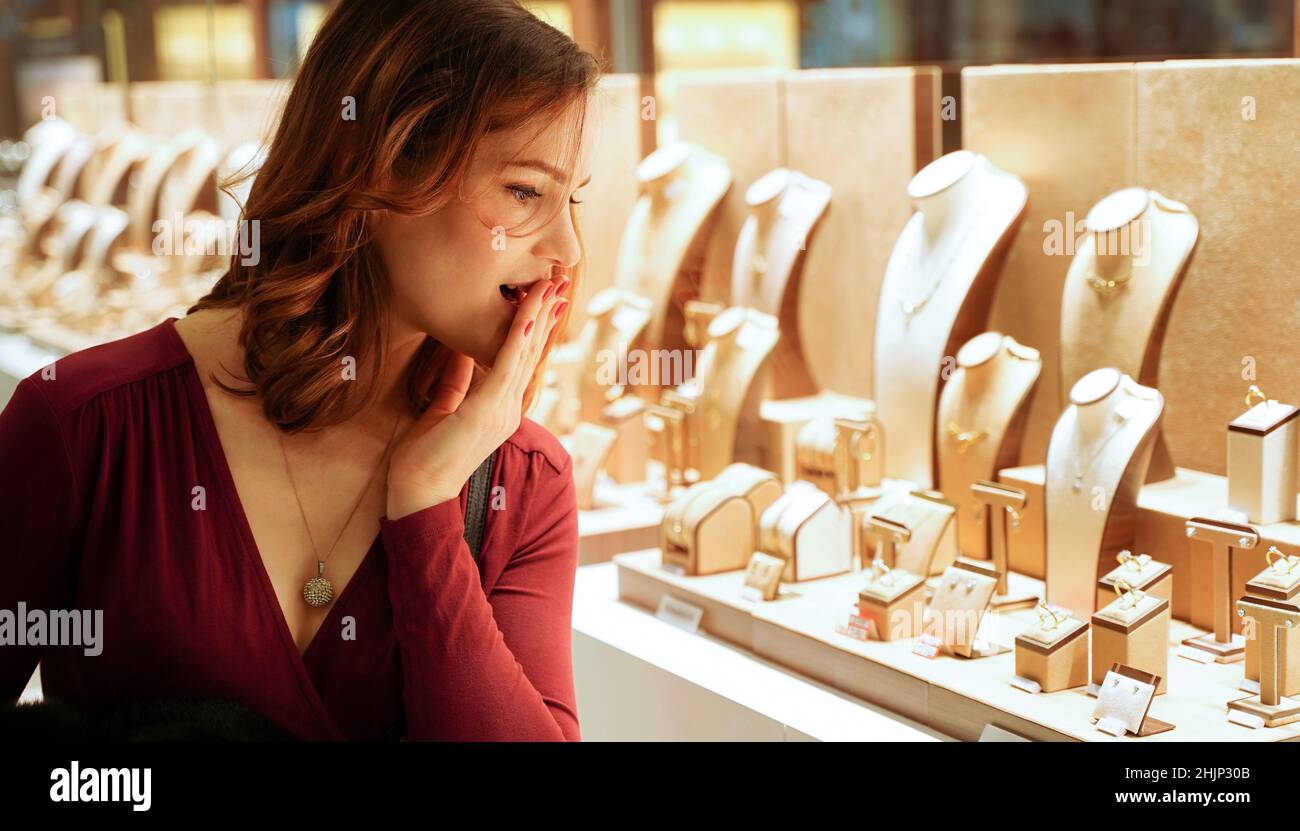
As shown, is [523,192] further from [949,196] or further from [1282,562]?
[949,196]

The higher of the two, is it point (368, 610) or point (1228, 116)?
point (1228, 116)

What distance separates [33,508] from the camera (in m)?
1.11

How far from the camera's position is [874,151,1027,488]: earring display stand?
7.76 ft

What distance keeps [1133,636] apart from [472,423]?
0.87 m

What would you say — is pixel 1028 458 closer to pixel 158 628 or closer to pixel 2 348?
pixel 158 628

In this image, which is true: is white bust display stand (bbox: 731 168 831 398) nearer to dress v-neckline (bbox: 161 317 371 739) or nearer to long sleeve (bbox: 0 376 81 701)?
dress v-neckline (bbox: 161 317 371 739)

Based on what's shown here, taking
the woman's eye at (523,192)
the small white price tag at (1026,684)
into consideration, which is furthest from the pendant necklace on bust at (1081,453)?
the woman's eye at (523,192)

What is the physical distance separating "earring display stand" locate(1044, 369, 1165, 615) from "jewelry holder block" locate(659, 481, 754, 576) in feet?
1.68

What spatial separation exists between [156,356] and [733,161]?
2.16 m

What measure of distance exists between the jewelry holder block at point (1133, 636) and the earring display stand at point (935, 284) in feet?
2.33

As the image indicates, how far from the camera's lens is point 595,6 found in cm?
405

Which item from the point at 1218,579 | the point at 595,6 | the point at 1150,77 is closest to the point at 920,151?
the point at 1150,77
